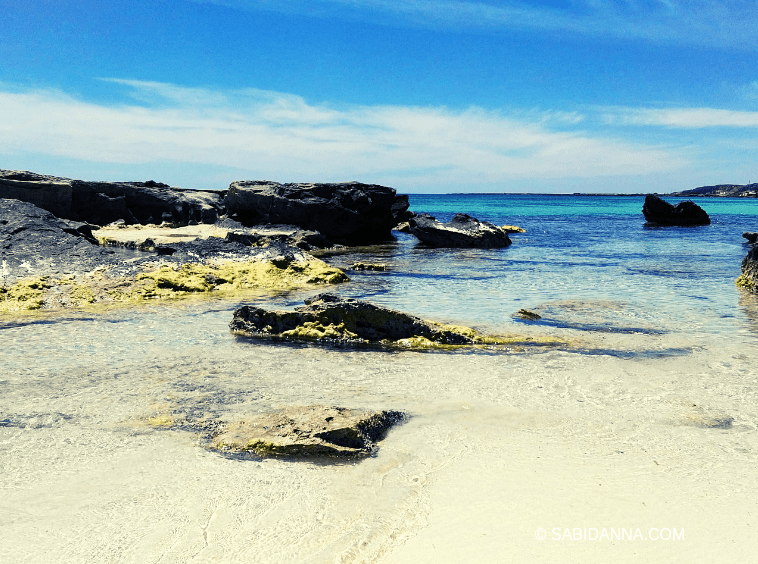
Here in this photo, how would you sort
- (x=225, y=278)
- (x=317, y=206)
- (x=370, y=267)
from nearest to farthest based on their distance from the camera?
(x=225, y=278) < (x=370, y=267) < (x=317, y=206)

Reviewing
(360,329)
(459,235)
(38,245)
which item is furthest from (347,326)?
(459,235)

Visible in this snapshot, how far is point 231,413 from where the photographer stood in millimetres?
5484

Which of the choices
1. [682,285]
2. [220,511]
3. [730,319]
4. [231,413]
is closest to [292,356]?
[231,413]

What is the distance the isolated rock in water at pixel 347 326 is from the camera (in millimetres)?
8406

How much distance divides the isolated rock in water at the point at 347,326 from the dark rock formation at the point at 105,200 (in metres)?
17.6

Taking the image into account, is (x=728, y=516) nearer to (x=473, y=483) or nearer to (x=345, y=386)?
(x=473, y=483)

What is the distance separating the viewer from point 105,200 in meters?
26.1

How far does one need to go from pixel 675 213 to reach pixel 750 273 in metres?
34.6

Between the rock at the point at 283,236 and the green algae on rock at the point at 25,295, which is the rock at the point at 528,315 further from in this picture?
the rock at the point at 283,236

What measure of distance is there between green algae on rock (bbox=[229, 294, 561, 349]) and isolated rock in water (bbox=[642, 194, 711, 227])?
42.3 meters

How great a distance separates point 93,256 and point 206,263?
263 centimetres

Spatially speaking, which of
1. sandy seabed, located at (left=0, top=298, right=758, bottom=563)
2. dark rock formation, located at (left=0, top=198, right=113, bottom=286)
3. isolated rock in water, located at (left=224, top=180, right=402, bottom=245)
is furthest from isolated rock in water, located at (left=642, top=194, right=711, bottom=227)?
dark rock formation, located at (left=0, top=198, right=113, bottom=286)

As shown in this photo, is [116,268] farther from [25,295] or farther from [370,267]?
[370,267]

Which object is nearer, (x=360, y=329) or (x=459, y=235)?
(x=360, y=329)
